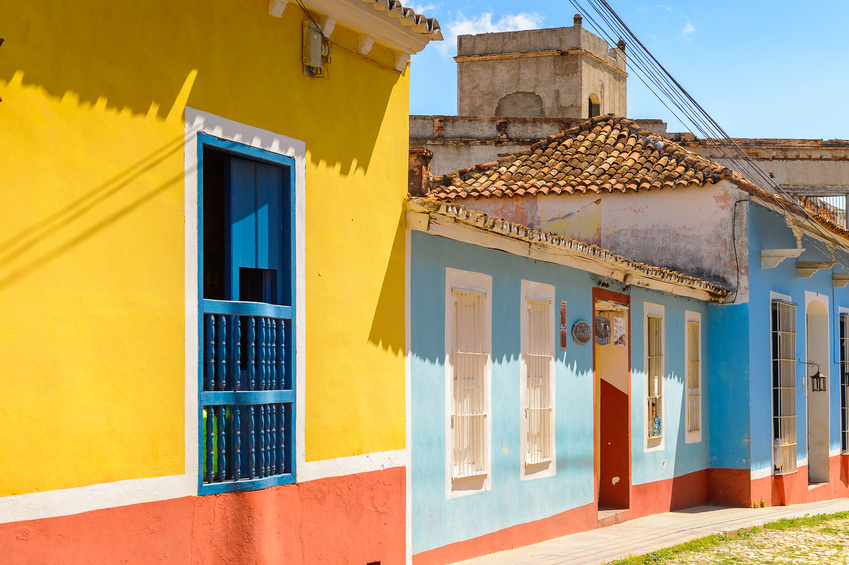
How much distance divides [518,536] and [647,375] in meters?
4.14

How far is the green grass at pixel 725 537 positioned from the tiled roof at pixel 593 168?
15.5 feet

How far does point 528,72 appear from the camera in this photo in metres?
28.0

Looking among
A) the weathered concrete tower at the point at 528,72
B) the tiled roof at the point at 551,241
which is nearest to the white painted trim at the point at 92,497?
the tiled roof at the point at 551,241

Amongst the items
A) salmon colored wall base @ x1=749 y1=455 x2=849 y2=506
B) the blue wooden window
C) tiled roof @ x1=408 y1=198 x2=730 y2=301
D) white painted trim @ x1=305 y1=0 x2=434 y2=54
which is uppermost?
white painted trim @ x1=305 y1=0 x2=434 y2=54

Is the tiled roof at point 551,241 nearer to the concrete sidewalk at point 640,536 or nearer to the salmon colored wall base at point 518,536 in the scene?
the salmon colored wall base at point 518,536

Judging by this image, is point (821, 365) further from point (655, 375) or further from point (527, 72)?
point (527, 72)

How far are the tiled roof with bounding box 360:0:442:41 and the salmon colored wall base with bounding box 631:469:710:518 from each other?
6.93 m

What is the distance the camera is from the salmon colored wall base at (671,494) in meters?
12.8

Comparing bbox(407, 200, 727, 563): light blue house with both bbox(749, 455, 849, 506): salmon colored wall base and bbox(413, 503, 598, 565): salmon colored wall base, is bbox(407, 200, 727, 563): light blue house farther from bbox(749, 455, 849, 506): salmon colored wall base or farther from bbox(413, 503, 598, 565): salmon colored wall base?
bbox(749, 455, 849, 506): salmon colored wall base

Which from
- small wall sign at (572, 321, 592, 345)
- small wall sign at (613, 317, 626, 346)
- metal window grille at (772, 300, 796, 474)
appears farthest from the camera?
metal window grille at (772, 300, 796, 474)

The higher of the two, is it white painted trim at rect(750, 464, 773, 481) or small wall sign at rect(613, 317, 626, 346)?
small wall sign at rect(613, 317, 626, 346)

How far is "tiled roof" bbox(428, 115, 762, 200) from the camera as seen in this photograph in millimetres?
15180

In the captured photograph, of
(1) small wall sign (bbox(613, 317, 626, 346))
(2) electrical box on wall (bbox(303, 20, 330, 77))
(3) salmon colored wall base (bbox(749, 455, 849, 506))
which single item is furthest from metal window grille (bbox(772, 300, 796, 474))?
(2) electrical box on wall (bbox(303, 20, 330, 77))

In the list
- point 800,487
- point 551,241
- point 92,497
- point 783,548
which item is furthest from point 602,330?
point 92,497
